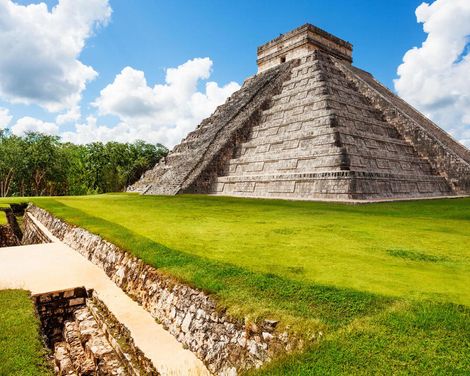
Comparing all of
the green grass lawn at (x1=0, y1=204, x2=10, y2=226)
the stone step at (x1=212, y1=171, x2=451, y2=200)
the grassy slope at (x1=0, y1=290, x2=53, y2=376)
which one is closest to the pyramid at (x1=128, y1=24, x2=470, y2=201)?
the stone step at (x1=212, y1=171, x2=451, y2=200)

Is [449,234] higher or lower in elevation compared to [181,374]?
higher

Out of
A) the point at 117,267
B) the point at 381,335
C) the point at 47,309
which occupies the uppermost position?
the point at 381,335

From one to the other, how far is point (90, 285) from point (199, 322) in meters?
3.10

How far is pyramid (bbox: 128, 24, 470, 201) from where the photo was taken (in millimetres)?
15523

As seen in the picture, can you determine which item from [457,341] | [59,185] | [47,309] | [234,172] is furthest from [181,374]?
[59,185]

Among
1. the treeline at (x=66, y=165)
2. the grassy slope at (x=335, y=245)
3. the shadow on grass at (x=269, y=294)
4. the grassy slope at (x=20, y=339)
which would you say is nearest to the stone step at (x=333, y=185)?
the grassy slope at (x=335, y=245)

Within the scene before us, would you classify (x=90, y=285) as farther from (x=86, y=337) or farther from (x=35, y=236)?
(x=35, y=236)

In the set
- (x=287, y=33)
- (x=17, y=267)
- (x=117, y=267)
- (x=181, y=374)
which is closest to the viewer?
(x=181, y=374)

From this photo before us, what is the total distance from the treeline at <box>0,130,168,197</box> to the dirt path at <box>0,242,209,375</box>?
33.1 metres

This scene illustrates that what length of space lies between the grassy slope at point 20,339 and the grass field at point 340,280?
1.74m

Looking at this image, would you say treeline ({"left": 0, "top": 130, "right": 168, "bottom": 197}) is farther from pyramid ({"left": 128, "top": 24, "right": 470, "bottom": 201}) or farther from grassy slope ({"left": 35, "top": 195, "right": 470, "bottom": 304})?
grassy slope ({"left": 35, "top": 195, "right": 470, "bottom": 304})

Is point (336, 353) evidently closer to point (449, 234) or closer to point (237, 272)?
point (237, 272)

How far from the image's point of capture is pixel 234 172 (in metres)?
20.5

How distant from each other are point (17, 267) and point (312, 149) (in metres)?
13.0
